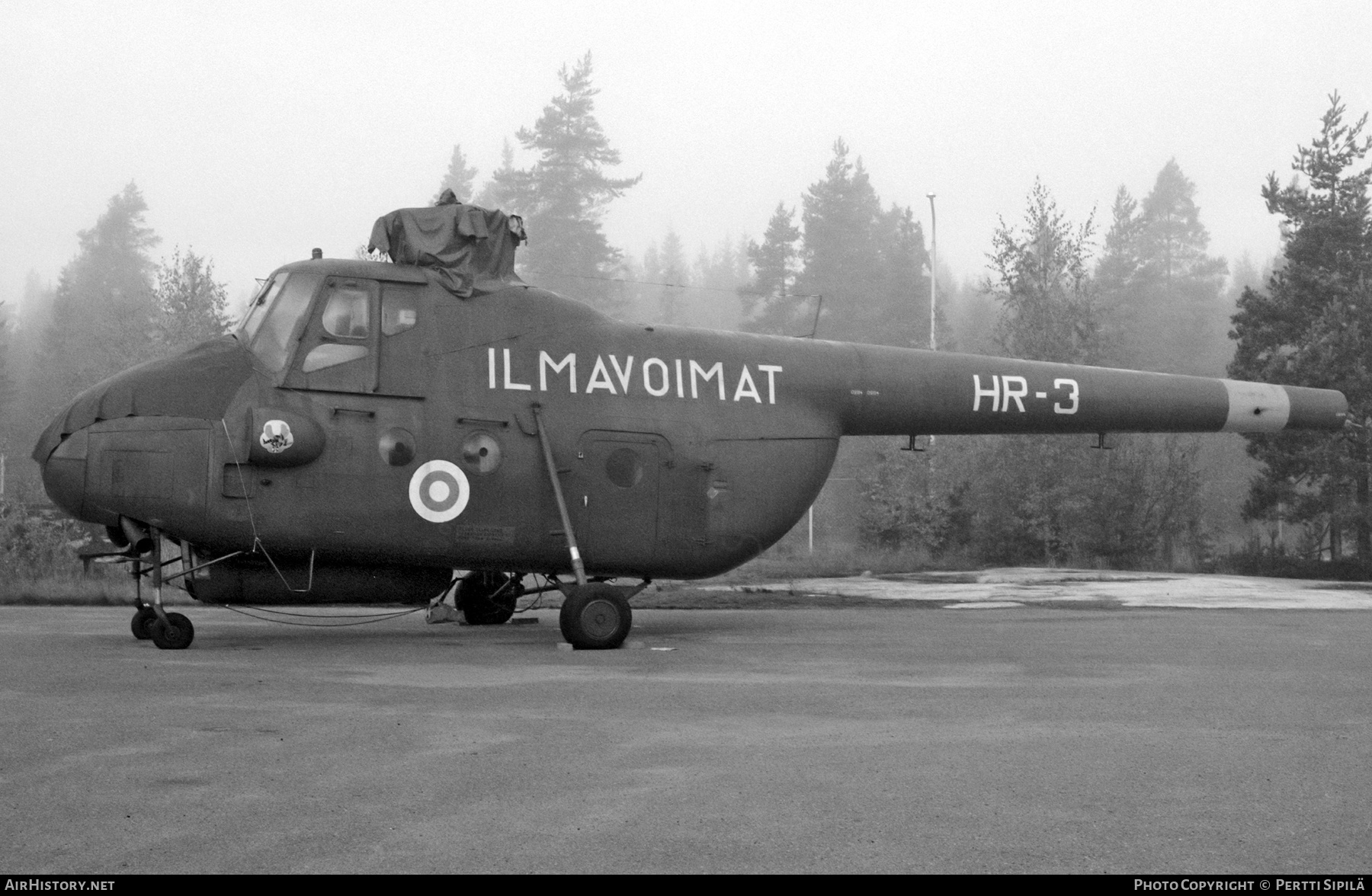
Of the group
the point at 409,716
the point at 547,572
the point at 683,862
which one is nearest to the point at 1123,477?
the point at 547,572

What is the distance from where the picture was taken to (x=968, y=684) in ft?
30.9

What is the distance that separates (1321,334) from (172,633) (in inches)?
978

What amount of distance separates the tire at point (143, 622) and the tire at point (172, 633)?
0.32 metres

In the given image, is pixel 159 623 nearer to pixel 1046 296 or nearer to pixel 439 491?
pixel 439 491

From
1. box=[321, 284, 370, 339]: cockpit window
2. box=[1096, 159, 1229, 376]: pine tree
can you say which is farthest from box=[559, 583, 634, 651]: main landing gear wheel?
box=[1096, 159, 1229, 376]: pine tree

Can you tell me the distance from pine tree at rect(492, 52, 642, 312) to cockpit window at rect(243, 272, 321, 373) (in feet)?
144

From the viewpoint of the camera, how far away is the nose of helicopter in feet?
37.7

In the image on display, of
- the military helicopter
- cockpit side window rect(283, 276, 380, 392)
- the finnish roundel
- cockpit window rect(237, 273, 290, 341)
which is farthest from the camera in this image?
cockpit window rect(237, 273, 290, 341)

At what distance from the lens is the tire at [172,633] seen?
11453mm

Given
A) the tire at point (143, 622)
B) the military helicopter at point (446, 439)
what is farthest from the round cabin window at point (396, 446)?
the tire at point (143, 622)

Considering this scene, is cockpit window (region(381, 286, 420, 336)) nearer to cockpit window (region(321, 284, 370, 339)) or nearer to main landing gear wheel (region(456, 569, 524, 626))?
cockpit window (region(321, 284, 370, 339))

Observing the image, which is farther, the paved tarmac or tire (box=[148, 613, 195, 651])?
tire (box=[148, 613, 195, 651])

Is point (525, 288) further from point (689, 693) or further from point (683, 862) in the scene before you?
point (683, 862)

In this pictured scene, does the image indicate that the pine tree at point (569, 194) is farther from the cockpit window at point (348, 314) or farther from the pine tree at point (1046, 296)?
the cockpit window at point (348, 314)
